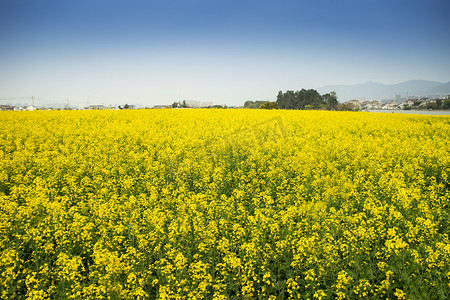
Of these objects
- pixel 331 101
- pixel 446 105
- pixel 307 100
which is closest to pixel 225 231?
pixel 446 105

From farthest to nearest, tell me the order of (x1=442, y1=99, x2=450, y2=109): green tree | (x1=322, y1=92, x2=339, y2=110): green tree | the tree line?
the tree line < (x1=322, y1=92, x2=339, y2=110): green tree < (x1=442, y1=99, x2=450, y2=109): green tree

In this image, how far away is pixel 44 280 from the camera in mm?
4613

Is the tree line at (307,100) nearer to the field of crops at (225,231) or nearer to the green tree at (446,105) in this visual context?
the green tree at (446,105)

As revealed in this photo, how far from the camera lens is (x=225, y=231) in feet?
18.1

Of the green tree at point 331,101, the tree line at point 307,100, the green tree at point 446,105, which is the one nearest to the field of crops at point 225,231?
the green tree at point 446,105

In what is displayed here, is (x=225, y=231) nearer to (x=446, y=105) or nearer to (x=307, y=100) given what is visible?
(x=446, y=105)

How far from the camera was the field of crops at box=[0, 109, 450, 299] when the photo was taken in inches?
167

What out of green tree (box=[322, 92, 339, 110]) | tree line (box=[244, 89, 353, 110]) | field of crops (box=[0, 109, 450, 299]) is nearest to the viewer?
field of crops (box=[0, 109, 450, 299])

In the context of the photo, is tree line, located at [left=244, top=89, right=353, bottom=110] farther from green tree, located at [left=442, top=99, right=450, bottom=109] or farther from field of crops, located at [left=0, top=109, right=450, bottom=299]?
field of crops, located at [left=0, top=109, right=450, bottom=299]

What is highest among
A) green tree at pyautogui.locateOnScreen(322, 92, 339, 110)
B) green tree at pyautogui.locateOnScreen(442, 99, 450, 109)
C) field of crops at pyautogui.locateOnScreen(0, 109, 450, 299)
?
green tree at pyautogui.locateOnScreen(322, 92, 339, 110)

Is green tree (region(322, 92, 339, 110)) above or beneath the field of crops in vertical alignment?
above

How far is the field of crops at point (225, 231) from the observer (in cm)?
423

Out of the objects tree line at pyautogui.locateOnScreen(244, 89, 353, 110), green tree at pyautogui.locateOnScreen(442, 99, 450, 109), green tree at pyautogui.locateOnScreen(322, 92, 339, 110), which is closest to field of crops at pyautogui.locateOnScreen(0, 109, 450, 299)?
green tree at pyautogui.locateOnScreen(442, 99, 450, 109)

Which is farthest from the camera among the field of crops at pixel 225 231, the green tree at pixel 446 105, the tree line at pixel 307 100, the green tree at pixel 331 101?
the tree line at pixel 307 100
